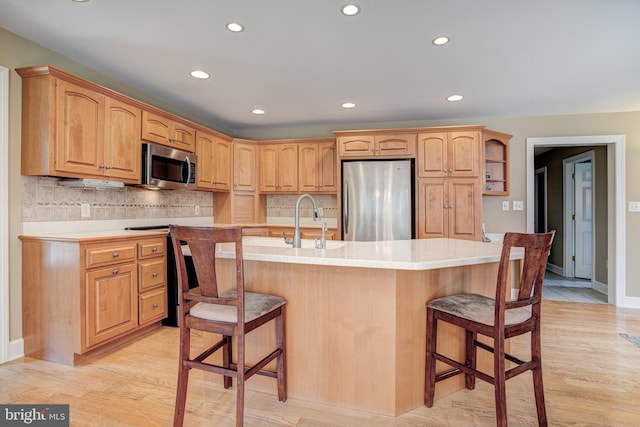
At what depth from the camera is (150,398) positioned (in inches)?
79.9

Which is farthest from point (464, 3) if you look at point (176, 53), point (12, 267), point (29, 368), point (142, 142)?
point (29, 368)

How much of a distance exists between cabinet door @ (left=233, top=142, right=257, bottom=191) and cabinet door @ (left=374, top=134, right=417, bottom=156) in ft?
5.85

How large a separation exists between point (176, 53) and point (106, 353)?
2.38 meters

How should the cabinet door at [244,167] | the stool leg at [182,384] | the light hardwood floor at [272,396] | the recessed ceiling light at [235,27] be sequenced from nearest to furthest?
1. the stool leg at [182,384]
2. the light hardwood floor at [272,396]
3. the recessed ceiling light at [235,27]
4. the cabinet door at [244,167]

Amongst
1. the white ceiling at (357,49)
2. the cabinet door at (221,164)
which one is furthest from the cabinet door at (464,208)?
the cabinet door at (221,164)

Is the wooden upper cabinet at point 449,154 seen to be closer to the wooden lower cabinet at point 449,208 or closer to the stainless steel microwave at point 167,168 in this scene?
the wooden lower cabinet at point 449,208

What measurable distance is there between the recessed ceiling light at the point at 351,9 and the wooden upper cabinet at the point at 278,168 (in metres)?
2.78

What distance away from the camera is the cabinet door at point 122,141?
9.34 feet

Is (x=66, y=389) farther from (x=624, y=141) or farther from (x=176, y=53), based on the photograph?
(x=624, y=141)

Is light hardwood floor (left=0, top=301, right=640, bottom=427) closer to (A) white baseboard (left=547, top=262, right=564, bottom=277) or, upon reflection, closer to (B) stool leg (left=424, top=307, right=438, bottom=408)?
(B) stool leg (left=424, top=307, right=438, bottom=408)

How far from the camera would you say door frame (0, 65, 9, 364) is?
7.86ft

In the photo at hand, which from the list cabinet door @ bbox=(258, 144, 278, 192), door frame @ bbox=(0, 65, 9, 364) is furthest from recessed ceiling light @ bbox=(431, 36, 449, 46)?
door frame @ bbox=(0, 65, 9, 364)

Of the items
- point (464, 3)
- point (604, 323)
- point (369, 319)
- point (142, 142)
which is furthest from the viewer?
point (604, 323)

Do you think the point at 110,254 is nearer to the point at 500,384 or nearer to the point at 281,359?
the point at 281,359
